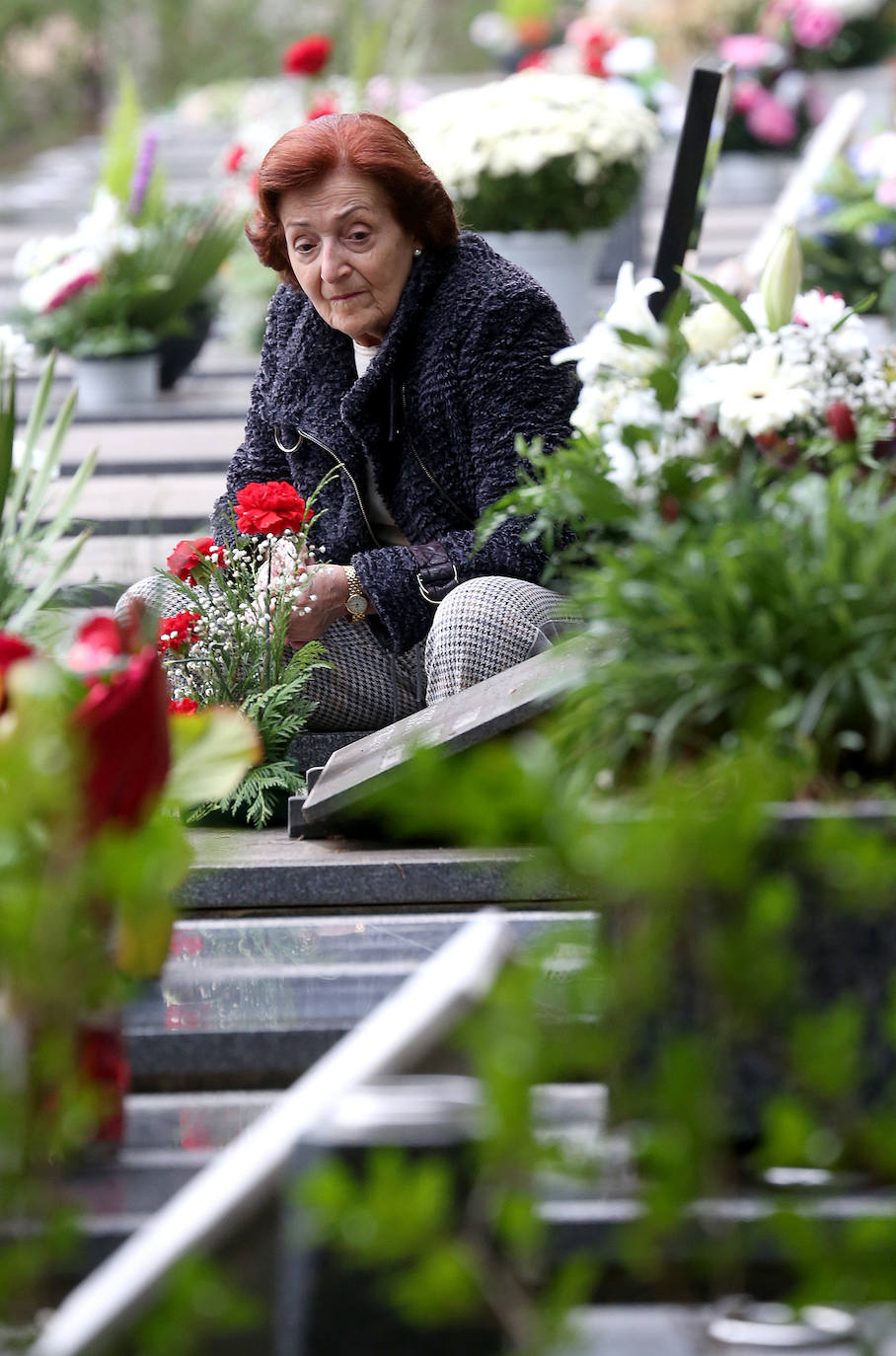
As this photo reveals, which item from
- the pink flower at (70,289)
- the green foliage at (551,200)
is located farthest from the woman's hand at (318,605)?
the pink flower at (70,289)

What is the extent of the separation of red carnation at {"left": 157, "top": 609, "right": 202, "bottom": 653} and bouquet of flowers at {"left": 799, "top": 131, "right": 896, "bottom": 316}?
4033 mm

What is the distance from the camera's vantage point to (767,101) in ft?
31.5

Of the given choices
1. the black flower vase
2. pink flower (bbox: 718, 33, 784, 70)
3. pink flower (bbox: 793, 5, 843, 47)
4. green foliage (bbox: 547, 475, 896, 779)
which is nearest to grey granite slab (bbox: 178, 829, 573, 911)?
green foliage (bbox: 547, 475, 896, 779)

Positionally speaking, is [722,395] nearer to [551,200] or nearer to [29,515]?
[29,515]

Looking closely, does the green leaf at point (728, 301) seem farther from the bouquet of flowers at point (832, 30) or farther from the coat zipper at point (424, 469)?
the bouquet of flowers at point (832, 30)

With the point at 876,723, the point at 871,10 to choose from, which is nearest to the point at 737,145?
the point at 871,10

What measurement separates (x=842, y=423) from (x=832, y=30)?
902 cm

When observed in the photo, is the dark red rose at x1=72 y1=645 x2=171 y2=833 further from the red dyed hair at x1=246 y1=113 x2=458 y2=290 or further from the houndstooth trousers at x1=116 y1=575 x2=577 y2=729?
the red dyed hair at x1=246 y1=113 x2=458 y2=290

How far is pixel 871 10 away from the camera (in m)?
10.5

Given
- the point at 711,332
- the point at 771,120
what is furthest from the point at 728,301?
the point at 771,120

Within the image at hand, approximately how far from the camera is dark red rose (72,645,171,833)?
5.02 feet

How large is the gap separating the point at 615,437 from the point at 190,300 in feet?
15.8

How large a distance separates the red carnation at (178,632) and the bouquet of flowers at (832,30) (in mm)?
8171

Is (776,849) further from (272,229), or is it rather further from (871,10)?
(871,10)
